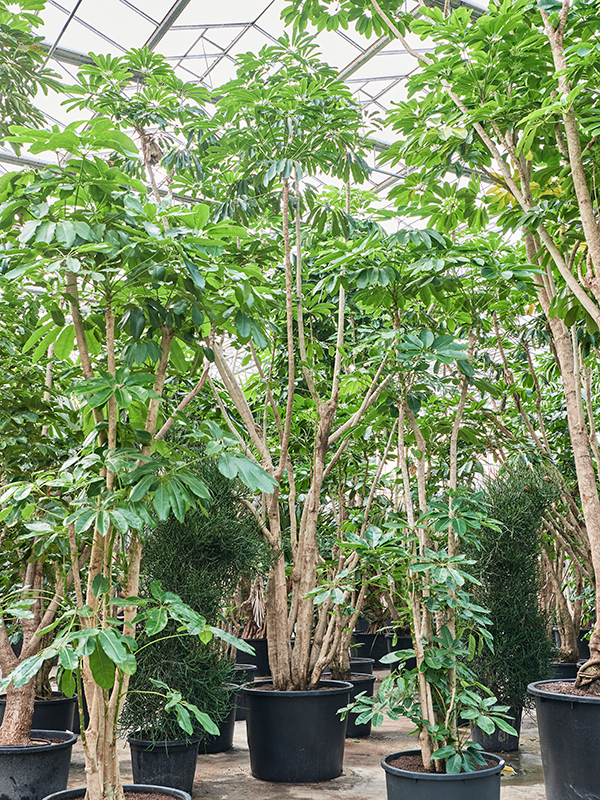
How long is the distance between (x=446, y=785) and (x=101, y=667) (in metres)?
1.34

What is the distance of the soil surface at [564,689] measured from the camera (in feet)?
8.98

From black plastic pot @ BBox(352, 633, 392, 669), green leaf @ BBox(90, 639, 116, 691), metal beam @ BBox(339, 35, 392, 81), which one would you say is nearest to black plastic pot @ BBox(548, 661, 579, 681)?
black plastic pot @ BBox(352, 633, 392, 669)

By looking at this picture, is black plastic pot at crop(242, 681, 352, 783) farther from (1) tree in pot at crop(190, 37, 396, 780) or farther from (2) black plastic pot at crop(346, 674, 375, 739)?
(2) black plastic pot at crop(346, 674, 375, 739)

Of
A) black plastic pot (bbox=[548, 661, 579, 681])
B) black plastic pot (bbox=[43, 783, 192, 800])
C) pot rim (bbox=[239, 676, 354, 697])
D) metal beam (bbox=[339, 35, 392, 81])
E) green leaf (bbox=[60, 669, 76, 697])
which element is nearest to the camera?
green leaf (bbox=[60, 669, 76, 697])

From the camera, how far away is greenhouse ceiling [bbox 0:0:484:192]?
642cm

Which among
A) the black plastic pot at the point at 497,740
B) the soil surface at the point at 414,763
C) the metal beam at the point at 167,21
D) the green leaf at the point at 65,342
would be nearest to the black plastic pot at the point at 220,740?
the black plastic pot at the point at 497,740

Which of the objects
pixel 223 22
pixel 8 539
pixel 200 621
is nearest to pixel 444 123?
pixel 200 621

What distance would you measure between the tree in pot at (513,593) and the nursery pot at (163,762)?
177 centimetres

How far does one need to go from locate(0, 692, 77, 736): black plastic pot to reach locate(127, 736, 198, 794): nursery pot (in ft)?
2.31

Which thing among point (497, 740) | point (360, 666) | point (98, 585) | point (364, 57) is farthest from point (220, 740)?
point (364, 57)

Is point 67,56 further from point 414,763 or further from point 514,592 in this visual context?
point 414,763

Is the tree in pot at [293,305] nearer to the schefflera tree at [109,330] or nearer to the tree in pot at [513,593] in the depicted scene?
the tree in pot at [513,593]

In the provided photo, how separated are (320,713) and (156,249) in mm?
2610

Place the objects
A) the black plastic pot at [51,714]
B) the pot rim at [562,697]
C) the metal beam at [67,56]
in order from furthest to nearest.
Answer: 1. the metal beam at [67,56]
2. the black plastic pot at [51,714]
3. the pot rim at [562,697]
